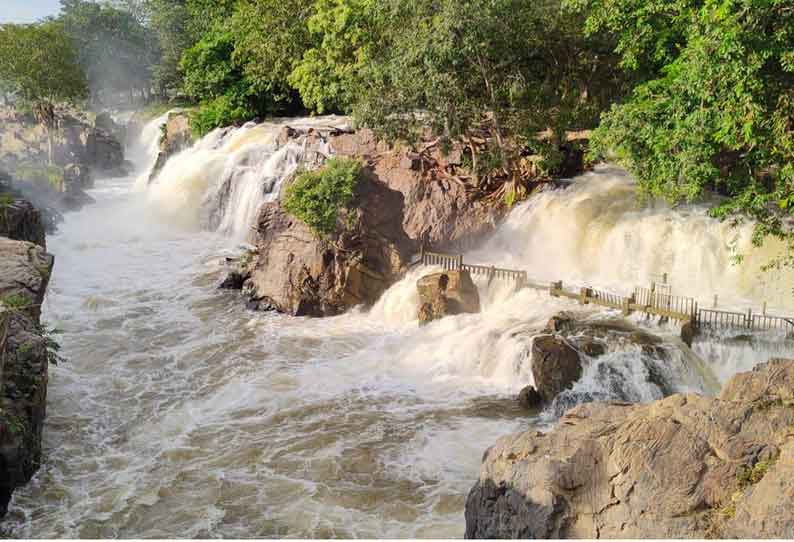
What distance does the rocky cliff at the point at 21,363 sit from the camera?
930 centimetres

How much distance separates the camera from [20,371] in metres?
10.2

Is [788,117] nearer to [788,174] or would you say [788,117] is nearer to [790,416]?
[788,174]

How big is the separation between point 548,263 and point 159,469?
35.1ft

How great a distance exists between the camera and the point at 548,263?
58.3ft

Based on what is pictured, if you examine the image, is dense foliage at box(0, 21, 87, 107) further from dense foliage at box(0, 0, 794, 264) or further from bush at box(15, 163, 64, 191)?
bush at box(15, 163, 64, 191)

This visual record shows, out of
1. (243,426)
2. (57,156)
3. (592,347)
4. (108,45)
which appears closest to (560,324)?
(592,347)

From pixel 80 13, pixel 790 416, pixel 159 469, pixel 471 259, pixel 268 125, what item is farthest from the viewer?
pixel 80 13

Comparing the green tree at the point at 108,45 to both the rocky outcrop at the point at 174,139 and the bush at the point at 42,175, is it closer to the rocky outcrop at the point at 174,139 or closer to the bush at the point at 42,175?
the rocky outcrop at the point at 174,139

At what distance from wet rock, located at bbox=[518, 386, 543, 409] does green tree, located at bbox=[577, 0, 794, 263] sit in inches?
165

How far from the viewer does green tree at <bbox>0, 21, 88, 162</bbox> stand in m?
32.4

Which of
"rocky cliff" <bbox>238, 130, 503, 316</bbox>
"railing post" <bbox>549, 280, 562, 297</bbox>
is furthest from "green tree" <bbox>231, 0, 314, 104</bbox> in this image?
"railing post" <bbox>549, 280, 562, 297</bbox>

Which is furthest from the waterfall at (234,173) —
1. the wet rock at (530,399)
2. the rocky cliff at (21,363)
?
the wet rock at (530,399)

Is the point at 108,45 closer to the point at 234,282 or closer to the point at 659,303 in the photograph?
the point at 234,282

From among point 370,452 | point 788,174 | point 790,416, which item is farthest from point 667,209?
point 790,416
